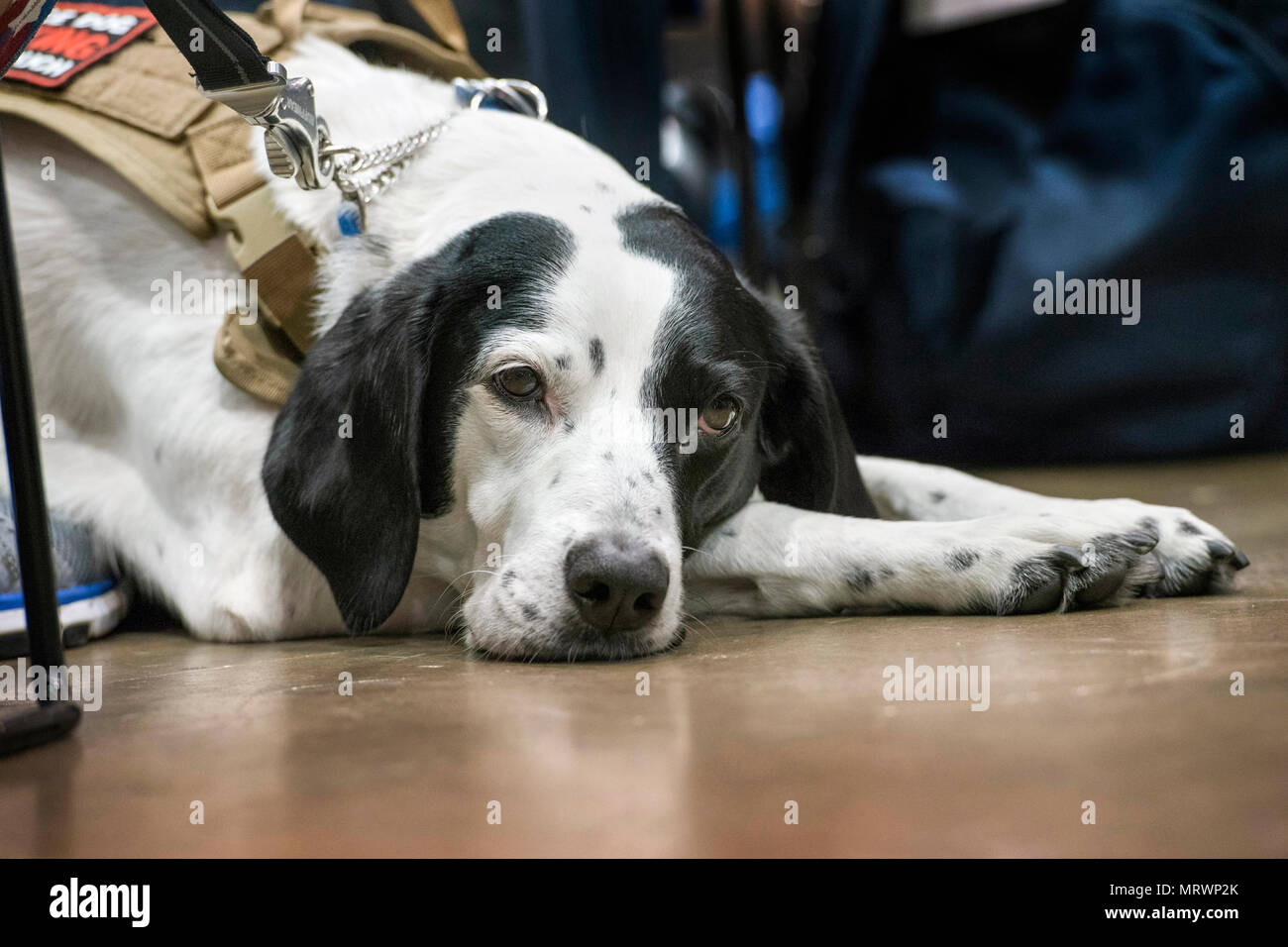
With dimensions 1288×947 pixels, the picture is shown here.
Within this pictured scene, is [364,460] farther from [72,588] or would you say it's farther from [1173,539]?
[1173,539]

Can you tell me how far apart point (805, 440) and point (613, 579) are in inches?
26.7

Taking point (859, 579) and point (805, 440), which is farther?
point (805, 440)

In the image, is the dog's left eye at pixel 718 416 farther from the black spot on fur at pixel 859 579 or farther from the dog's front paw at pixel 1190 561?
the dog's front paw at pixel 1190 561

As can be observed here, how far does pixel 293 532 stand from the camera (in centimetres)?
181

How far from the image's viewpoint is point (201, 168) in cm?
199

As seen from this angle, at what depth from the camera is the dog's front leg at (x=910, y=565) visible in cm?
174

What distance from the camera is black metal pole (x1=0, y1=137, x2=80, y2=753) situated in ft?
3.95

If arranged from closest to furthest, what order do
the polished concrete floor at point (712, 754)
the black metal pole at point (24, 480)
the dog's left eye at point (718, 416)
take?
the polished concrete floor at point (712, 754) → the black metal pole at point (24, 480) → the dog's left eye at point (718, 416)

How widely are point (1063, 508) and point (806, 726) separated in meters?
0.89

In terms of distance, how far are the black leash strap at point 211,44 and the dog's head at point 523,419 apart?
15.7 inches
